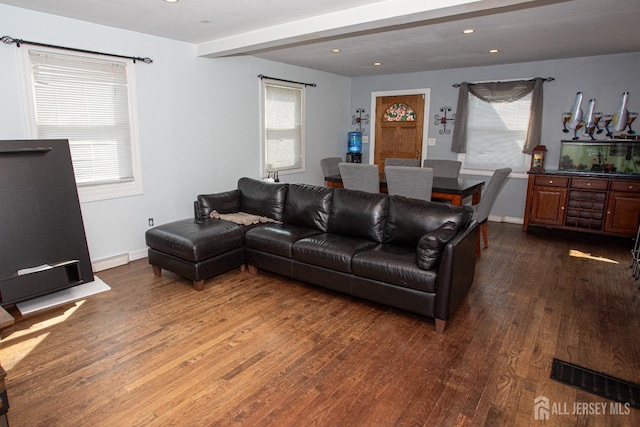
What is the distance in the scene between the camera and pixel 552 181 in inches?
214

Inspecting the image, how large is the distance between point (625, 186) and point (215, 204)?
5.09 metres

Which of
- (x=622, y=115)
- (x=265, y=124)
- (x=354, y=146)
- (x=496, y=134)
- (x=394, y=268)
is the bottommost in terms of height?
(x=394, y=268)

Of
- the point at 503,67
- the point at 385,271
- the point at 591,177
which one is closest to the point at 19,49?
the point at 385,271

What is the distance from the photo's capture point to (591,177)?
5.14m

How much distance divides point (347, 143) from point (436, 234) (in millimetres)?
4948

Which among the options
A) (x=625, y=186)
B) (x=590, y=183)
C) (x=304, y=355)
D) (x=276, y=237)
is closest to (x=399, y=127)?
(x=590, y=183)

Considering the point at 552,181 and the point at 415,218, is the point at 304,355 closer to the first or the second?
the point at 415,218

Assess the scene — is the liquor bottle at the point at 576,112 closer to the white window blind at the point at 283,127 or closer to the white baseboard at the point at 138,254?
the white window blind at the point at 283,127

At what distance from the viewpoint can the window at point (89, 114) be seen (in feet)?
11.5

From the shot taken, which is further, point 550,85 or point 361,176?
point 550,85

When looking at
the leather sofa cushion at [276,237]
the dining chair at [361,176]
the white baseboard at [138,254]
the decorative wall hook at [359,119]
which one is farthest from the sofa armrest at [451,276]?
the decorative wall hook at [359,119]

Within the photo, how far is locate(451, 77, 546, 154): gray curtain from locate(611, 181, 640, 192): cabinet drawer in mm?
1181

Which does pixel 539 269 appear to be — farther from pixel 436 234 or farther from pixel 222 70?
pixel 222 70

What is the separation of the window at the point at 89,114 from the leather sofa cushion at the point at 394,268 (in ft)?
8.98
